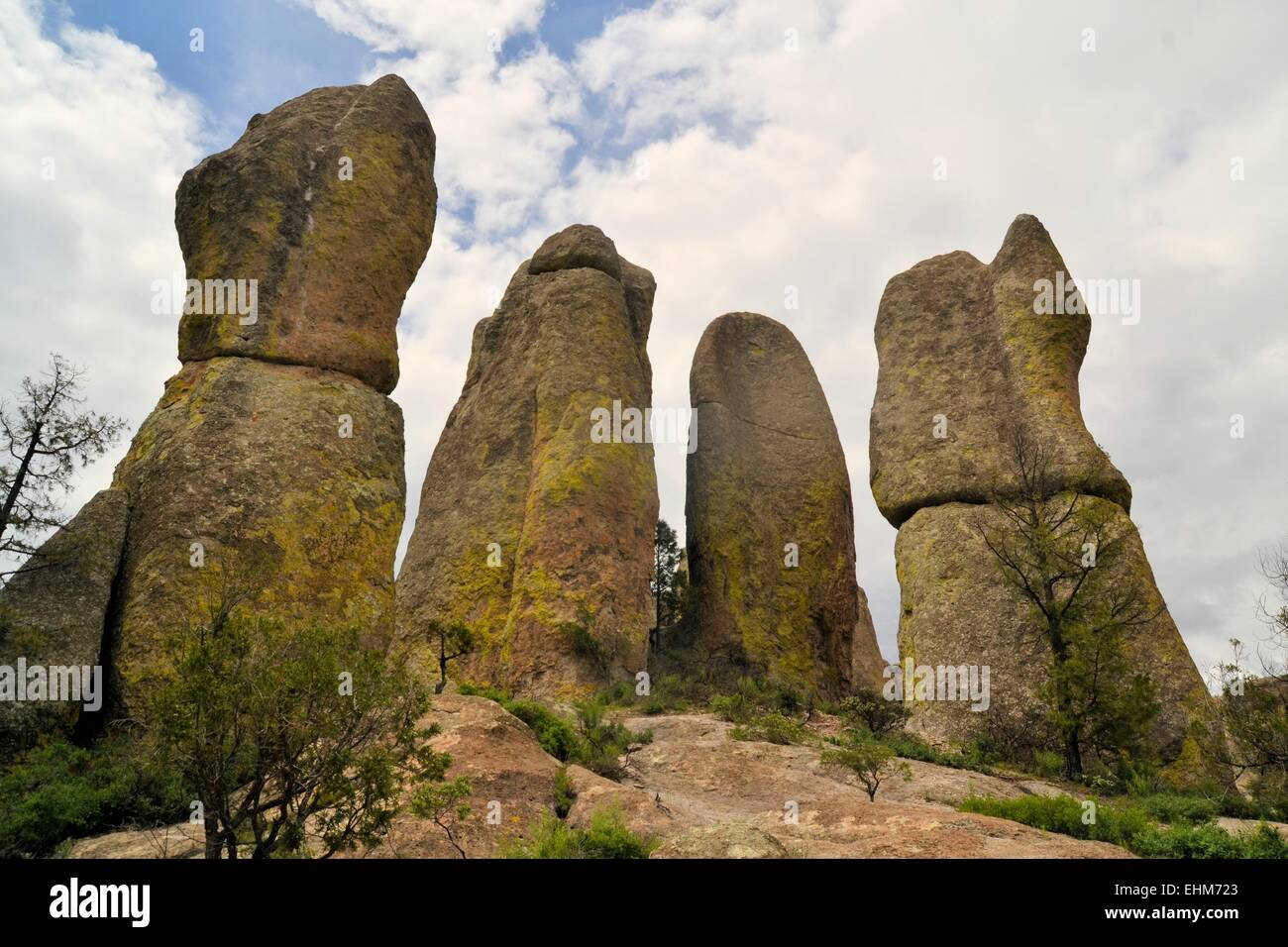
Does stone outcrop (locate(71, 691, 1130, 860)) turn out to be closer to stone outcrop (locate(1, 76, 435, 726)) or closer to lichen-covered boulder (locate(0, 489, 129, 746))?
lichen-covered boulder (locate(0, 489, 129, 746))

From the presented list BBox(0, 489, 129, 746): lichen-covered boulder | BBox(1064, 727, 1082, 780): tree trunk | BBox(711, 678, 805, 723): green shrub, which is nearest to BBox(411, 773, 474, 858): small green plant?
BBox(0, 489, 129, 746): lichen-covered boulder

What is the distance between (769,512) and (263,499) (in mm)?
16412

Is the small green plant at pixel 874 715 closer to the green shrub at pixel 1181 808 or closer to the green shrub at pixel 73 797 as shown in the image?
the green shrub at pixel 1181 808

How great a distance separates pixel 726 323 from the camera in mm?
30062

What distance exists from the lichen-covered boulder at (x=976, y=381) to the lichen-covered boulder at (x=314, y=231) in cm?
1182

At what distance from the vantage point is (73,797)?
29.4 ft

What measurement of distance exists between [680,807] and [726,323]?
21640mm

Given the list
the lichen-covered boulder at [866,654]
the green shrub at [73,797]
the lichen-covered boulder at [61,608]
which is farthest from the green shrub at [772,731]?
the lichen-covered boulder at [866,654]

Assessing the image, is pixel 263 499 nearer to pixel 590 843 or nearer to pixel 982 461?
pixel 590 843

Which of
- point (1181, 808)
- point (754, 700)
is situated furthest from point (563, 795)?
point (754, 700)

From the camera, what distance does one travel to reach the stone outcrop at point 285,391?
12.5m

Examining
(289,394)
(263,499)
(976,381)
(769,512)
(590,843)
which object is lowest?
(590,843)

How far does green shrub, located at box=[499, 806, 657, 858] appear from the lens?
7.34 m
